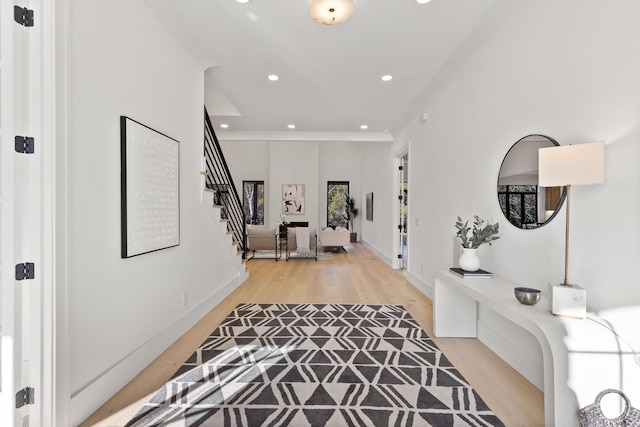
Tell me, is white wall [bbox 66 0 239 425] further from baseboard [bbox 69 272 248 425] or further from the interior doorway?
the interior doorway

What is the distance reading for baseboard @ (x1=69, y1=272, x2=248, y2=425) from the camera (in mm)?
1808

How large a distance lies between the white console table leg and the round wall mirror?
915 mm

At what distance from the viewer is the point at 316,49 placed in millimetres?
3287

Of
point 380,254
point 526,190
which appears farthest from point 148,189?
point 380,254

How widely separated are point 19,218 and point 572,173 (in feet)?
9.34

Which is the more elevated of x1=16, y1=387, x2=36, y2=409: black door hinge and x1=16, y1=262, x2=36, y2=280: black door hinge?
x1=16, y1=262, x2=36, y2=280: black door hinge

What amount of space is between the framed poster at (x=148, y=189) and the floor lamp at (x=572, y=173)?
2682mm

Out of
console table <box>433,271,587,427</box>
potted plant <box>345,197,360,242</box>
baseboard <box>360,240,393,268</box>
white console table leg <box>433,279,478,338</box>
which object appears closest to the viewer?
console table <box>433,271,587,427</box>

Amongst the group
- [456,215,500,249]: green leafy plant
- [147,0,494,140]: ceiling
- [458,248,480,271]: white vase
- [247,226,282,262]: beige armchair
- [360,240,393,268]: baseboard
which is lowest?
[360,240,393,268]: baseboard

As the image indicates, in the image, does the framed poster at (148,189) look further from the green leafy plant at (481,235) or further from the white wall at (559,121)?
the white wall at (559,121)

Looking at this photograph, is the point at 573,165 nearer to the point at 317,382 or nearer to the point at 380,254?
the point at 317,382

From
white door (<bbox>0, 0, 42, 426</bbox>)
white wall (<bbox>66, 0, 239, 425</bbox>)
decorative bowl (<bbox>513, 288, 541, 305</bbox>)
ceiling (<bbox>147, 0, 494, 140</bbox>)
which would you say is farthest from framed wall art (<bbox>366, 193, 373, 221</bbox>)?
white door (<bbox>0, 0, 42, 426</bbox>)

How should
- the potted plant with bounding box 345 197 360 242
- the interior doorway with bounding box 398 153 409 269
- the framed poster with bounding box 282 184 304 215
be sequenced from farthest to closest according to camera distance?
1. the potted plant with bounding box 345 197 360 242
2. the framed poster with bounding box 282 184 304 215
3. the interior doorway with bounding box 398 153 409 269

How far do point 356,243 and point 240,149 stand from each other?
5.39 m
